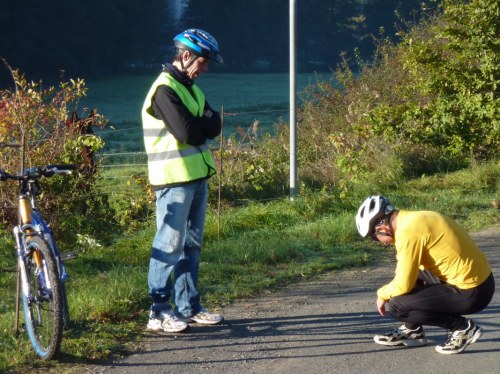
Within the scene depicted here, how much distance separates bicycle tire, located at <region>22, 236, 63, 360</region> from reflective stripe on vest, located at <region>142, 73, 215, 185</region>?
40.0 inches

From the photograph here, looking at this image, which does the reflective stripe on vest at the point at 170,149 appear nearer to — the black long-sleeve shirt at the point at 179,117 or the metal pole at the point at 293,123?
→ the black long-sleeve shirt at the point at 179,117

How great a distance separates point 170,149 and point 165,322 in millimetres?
1214

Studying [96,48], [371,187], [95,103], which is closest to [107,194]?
[371,187]

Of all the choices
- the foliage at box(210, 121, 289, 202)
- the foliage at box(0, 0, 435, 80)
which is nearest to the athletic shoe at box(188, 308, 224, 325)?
the foliage at box(210, 121, 289, 202)

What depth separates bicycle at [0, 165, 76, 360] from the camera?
5.79 m

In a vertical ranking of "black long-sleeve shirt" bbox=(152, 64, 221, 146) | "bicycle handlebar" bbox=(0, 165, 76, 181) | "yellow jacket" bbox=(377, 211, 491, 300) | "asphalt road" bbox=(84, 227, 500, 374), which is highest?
"black long-sleeve shirt" bbox=(152, 64, 221, 146)

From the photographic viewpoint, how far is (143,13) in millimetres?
68875

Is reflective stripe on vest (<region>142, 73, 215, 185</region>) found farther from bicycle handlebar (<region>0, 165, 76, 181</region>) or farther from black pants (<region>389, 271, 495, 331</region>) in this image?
black pants (<region>389, 271, 495, 331</region>)

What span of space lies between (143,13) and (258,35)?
33.9 ft

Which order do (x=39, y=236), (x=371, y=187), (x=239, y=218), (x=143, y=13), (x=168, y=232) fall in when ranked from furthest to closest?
(x=143, y=13)
(x=371, y=187)
(x=239, y=218)
(x=168, y=232)
(x=39, y=236)

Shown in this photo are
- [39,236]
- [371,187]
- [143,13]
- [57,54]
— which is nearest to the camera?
[39,236]

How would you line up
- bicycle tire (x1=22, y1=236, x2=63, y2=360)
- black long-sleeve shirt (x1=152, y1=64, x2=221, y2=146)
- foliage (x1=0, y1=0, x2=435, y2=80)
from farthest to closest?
Answer: foliage (x1=0, y1=0, x2=435, y2=80) < black long-sleeve shirt (x1=152, y1=64, x2=221, y2=146) < bicycle tire (x1=22, y1=236, x2=63, y2=360)

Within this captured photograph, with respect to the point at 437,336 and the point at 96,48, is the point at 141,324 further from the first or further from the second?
the point at 96,48

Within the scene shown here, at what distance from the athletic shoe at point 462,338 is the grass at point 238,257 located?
2.03m
